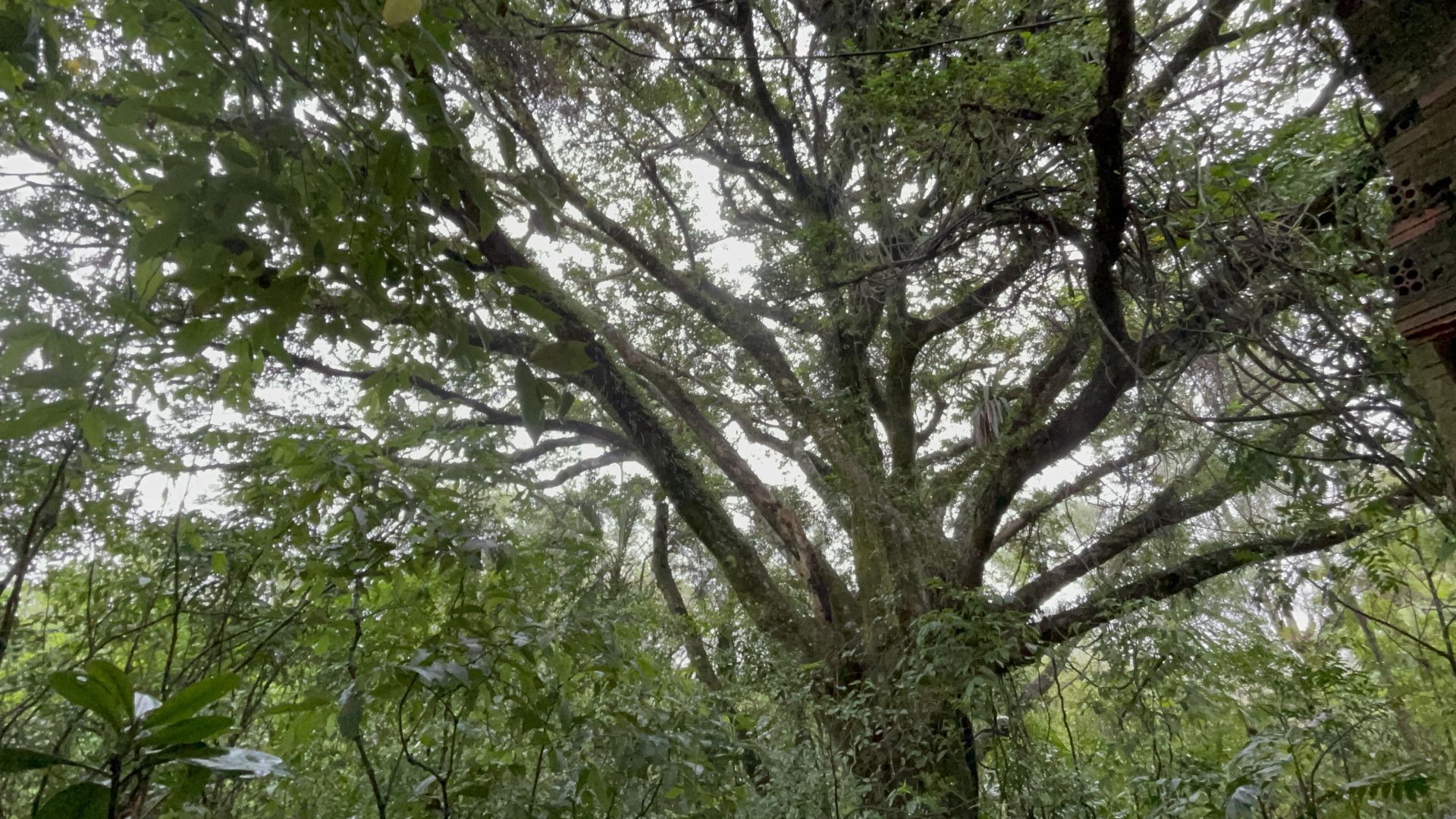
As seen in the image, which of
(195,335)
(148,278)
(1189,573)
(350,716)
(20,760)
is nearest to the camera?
(20,760)

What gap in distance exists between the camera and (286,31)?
81cm

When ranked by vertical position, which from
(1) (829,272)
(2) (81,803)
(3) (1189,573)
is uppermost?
(1) (829,272)

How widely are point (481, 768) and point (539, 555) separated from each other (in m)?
0.47

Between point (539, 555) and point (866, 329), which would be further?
point (866, 329)

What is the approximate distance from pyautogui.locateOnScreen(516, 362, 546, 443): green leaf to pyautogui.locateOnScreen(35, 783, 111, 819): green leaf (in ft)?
1.49

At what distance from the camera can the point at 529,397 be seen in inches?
31.0

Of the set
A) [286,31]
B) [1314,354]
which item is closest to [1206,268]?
[1314,354]

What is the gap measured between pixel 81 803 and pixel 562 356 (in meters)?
0.56

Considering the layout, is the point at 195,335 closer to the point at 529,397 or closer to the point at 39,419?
the point at 39,419

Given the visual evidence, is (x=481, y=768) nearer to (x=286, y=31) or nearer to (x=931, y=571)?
(x=286, y=31)

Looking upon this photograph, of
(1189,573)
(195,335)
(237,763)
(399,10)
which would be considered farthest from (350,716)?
(1189,573)

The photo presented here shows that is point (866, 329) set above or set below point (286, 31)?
above

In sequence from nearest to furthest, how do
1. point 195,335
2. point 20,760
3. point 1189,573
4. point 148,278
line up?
point 20,760 → point 195,335 → point 148,278 → point 1189,573

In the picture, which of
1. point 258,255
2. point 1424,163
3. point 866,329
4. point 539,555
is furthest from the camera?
point 866,329
